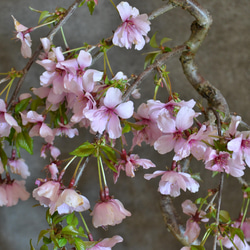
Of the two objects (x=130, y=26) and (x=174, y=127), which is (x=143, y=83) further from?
(x=174, y=127)

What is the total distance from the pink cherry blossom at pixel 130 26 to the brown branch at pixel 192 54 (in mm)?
187

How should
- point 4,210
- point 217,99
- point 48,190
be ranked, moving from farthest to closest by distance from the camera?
point 4,210 → point 217,99 → point 48,190

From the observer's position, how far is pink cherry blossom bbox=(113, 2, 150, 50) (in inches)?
26.5

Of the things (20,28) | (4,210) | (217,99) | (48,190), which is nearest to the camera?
(48,190)

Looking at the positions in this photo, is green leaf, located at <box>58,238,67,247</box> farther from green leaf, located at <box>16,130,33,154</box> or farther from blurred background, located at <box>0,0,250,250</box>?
blurred background, located at <box>0,0,250,250</box>

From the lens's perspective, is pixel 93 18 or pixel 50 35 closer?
pixel 50 35

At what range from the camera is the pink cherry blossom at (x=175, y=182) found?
2.09 feet

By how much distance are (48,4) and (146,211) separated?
0.80m

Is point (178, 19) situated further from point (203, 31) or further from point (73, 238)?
point (73, 238)

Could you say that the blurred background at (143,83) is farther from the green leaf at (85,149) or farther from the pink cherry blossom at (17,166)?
the green leaf at (85,149)

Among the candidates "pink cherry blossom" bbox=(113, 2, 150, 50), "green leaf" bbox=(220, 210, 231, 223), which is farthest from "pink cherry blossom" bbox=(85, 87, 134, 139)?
"green leaf" bbox=(220, 210, 231, 223)

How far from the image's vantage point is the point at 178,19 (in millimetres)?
1226

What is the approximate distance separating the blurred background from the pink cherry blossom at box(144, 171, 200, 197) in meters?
0.50

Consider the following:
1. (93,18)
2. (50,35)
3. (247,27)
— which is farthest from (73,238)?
(247,27)
